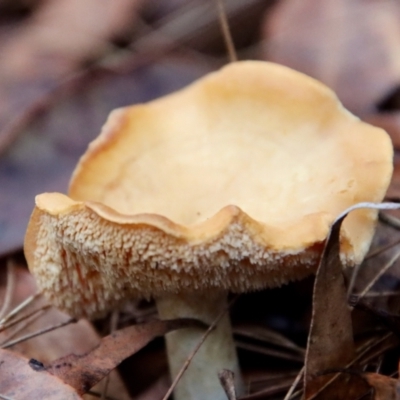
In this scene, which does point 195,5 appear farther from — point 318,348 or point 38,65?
point 318,348

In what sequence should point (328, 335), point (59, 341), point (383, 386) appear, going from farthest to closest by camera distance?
point (59, 341) < point (328, 335) < point (383, 386)

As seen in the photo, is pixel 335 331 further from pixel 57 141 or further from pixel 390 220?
pixel 57 141

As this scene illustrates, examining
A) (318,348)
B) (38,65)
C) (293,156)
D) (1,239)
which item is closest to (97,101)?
(1,239)

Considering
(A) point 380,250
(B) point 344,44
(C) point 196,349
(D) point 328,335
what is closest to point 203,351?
(C) point 196,349

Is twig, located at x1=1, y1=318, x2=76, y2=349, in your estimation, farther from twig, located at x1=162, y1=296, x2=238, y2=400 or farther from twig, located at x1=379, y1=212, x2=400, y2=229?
twig, located at x1=379, y1=212, x2=400, y2=229

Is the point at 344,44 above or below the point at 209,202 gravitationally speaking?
below

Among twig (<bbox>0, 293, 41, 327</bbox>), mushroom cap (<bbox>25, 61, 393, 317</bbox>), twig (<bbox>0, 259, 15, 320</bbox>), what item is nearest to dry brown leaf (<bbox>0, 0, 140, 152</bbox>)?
twig (<bbox>0, 259, 15, 320</bbox>)
